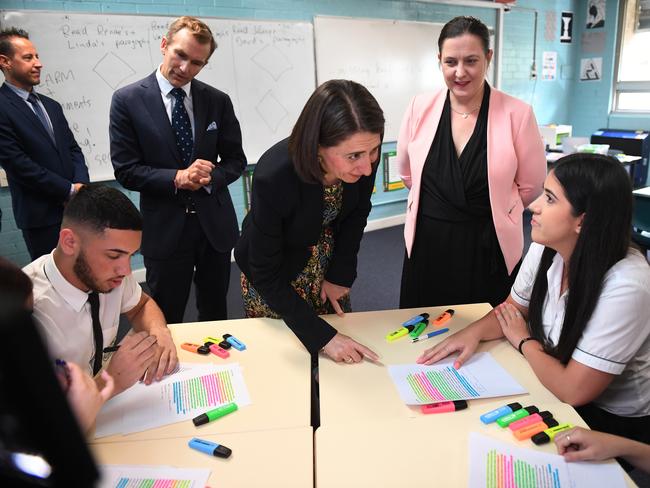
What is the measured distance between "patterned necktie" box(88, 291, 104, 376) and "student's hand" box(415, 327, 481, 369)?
91cm

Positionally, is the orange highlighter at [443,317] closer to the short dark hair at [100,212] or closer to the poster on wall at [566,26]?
the short dark hair at [100,212]

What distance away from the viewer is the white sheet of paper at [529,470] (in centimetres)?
93

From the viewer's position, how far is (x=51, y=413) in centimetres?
24

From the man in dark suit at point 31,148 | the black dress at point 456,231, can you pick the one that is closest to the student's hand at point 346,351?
A: the black dress at point 456,231

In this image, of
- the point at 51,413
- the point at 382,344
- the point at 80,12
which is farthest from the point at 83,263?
the point at 80,12

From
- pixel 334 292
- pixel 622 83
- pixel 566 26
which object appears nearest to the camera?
pixel 334 292

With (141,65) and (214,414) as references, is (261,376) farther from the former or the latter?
(141,65)

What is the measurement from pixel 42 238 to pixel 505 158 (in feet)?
8.00

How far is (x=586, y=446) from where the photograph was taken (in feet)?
3.21

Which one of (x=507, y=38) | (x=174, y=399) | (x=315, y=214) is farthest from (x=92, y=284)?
(x=507, y=38)

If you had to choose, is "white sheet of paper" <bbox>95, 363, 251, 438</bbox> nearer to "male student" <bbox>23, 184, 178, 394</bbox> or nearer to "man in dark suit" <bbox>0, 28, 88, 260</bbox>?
"male student" <bbox>23, 184, 178, 394</bbox>

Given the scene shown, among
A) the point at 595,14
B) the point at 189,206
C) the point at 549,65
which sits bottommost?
the point at 189,206

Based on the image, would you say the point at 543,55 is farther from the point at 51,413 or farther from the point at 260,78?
the point at 51,413

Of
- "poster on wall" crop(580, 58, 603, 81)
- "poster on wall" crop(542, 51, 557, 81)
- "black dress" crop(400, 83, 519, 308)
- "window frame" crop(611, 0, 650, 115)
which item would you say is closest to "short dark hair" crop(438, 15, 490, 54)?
"black dress" crop(400, 83, 519, 308)
